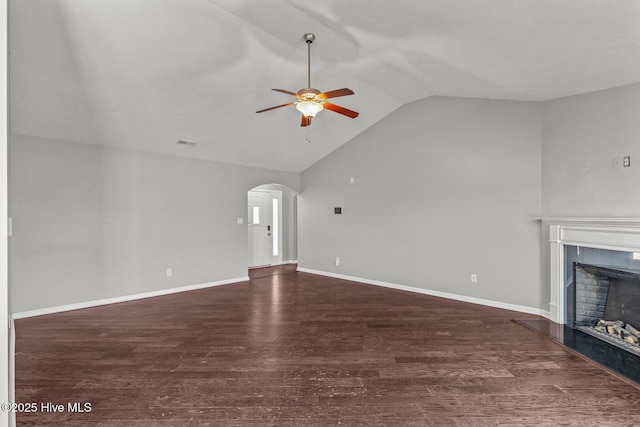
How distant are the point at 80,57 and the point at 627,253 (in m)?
5.67

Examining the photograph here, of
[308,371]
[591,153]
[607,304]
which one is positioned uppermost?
[591,153]

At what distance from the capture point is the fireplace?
10.0ft

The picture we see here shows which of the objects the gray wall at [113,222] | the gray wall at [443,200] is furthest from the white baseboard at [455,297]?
the gray wall at [113,222]

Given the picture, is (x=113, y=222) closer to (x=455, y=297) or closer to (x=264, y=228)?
(x=264, y=228)

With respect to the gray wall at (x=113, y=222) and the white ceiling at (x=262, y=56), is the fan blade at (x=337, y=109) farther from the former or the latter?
the gray wall at (x=113, y=222)

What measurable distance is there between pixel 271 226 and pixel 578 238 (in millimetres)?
6269

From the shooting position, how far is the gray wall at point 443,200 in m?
4.11

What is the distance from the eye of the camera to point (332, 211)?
6465 millimetres

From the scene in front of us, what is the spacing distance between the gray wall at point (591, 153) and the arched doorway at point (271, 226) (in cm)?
513

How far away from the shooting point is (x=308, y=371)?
8.24 ft

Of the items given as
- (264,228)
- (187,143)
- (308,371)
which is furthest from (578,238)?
(264,228)

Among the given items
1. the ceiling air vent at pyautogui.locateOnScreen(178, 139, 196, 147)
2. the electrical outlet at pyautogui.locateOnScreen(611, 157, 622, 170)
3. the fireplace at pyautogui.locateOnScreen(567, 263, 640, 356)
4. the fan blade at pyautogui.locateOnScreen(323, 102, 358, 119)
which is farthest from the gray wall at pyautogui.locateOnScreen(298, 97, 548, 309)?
the ceiling air vent at pyautogui.locateOnScreen(178, 139, 196, 147)

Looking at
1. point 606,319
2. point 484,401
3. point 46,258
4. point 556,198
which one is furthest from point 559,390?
point 46,258

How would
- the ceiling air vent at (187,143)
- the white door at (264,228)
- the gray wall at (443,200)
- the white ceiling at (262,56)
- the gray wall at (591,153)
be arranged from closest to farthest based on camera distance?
1. the white ceiling at (262,56)
2. the gray wall at (591,153)
3. the gray wall at (443,200)
4. the ceiling air vent at (187,143)
5. the white door at (264,228)
